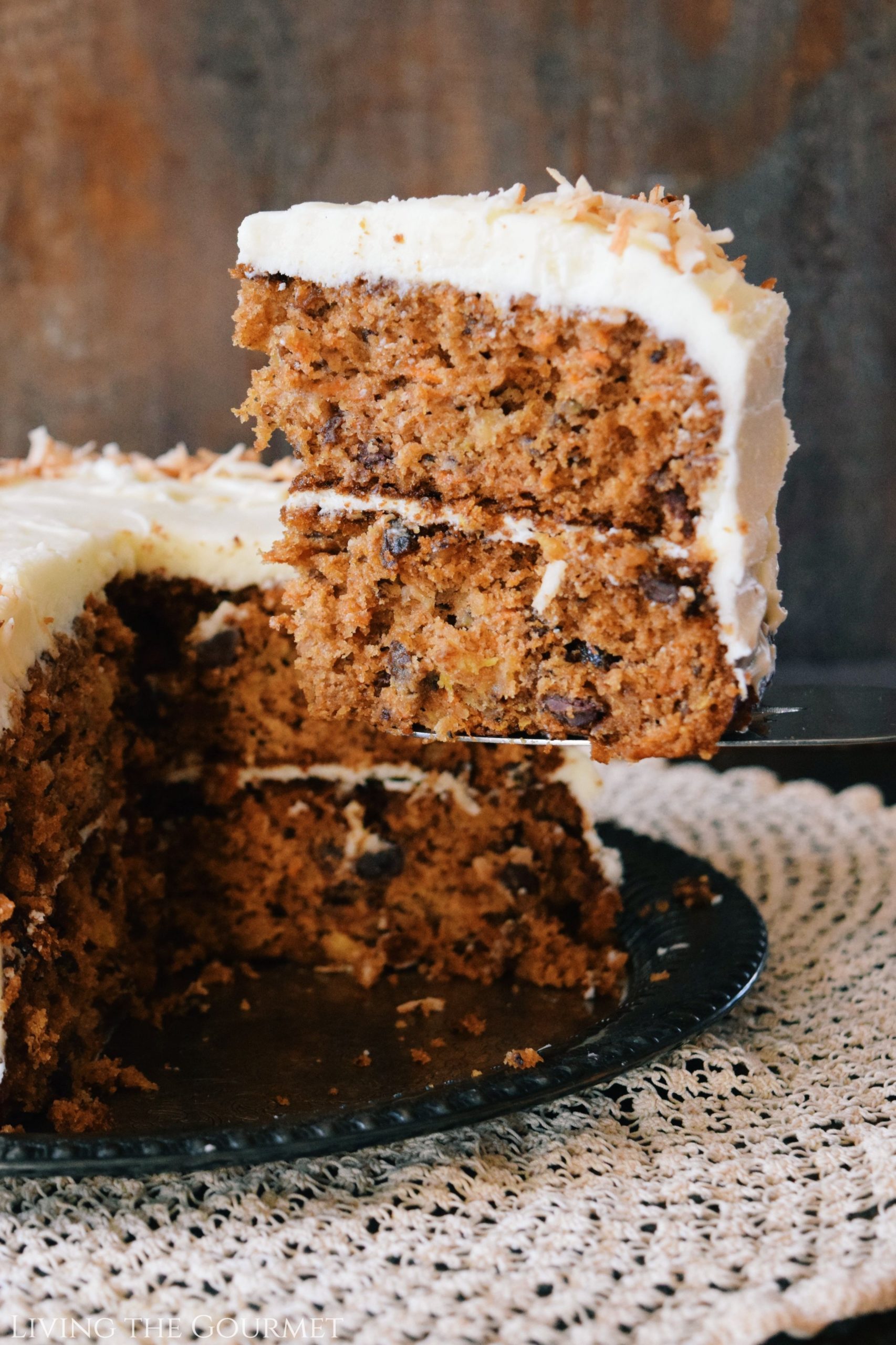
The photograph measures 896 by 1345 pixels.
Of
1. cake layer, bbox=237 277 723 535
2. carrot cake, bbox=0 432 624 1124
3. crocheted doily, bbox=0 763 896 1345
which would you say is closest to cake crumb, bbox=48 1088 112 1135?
crocheted doily, bbox=0 763 896 1345

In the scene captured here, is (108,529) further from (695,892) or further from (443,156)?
(443,156)

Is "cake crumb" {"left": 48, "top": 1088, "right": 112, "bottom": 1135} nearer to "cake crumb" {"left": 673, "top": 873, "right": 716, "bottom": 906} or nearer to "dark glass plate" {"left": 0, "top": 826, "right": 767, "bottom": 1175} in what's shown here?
"dark glass plate" {"left": 0, "top": 826, "right": 767, "bottom": 1175}

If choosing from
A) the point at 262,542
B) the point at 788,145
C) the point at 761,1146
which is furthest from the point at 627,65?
the point at 761,1146

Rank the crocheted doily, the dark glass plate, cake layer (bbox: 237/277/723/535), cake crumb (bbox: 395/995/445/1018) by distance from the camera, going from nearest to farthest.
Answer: the crocheted doily
the dark glass plate
cake layer (bbox: 237/277/723/535)
cake crumb (bbox: 395/995/445/1018)

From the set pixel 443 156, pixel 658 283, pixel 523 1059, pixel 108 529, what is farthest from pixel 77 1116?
pixel 443 156

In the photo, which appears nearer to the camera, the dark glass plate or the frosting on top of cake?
the dark glass plate

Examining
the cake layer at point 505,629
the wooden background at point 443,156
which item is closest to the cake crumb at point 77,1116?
the cake layer at point 505,629

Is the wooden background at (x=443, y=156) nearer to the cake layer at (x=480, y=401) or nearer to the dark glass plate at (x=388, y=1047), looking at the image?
the dark glass plate at (x=388, y=1047)
